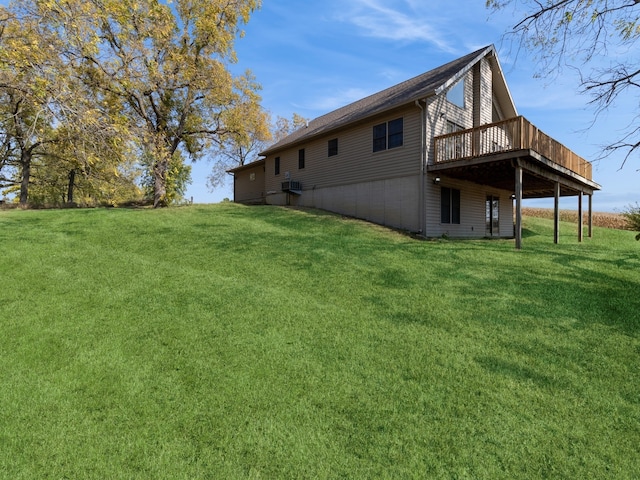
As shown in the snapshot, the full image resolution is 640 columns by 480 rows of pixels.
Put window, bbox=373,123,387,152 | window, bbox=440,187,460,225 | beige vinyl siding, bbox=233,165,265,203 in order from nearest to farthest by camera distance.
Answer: window, bbox=440,187,460,225, window, bbox=373,123,387,152, beige vinyl siding, bbox=233,165,265,203

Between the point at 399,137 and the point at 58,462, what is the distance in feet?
42.5

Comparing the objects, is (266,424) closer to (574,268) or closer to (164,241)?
(164,241)

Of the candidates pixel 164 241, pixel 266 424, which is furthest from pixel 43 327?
pixel 164 241

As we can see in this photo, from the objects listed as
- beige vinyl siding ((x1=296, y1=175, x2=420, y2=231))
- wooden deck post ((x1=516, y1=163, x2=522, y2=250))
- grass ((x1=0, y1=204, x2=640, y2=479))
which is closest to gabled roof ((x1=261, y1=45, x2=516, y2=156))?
beige vinyl siding ((x1=296, y1=175, x2=420, y2=231))

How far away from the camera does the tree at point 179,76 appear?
48.8ft

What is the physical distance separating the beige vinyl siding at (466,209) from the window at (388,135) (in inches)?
88.2

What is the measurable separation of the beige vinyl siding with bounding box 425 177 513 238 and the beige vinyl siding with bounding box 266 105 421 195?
143 cm

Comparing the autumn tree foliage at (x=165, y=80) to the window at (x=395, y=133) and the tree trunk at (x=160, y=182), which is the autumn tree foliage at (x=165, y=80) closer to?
the tree trunk at (x=160, y=182)

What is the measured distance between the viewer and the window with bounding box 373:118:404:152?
42.6ft

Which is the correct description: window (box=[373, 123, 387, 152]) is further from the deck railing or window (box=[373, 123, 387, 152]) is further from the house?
the deck railing

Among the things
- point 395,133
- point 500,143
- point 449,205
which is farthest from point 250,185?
point 500,143

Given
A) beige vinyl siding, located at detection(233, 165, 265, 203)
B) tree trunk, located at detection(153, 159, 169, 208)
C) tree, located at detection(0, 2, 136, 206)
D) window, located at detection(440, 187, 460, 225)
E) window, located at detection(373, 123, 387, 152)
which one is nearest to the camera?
tree, located at detection(0, 2, 136, 206)

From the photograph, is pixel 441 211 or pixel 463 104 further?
pixel 463 104

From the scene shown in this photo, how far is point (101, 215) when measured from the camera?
12.8m
